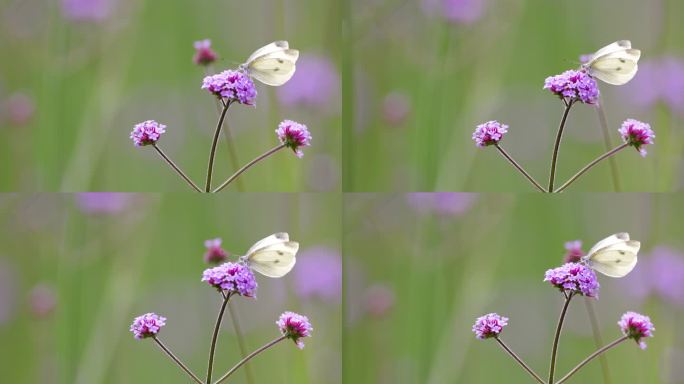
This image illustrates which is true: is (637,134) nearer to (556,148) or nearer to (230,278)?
(556,148)

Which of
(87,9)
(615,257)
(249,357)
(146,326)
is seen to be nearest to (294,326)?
(249,357)

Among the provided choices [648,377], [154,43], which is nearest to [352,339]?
[648,377]

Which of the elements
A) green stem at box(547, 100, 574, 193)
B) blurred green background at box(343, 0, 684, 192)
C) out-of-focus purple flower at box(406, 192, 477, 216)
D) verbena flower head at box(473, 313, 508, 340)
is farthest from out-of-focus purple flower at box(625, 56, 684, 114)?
verbena flower head at box(473, 313, 508, 340)

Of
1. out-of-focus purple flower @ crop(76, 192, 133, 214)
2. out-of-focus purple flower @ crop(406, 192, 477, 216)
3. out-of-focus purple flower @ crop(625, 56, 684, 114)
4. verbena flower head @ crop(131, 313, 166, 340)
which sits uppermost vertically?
out-of-focus purple flower @ crop(625, 56, 684, 114)

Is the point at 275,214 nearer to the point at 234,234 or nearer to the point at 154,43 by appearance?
the point at 234,234

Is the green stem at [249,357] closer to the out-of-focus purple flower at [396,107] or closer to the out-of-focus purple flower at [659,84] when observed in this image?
the out-of-focus purple flower at [396,107]

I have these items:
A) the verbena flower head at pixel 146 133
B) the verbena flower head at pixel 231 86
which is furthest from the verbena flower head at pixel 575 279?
the verbena flower head at pixel 146 133

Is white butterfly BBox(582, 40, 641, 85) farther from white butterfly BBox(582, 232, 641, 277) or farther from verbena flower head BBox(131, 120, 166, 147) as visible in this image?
verbena flower head BBox(131, 120, 166, 147)
